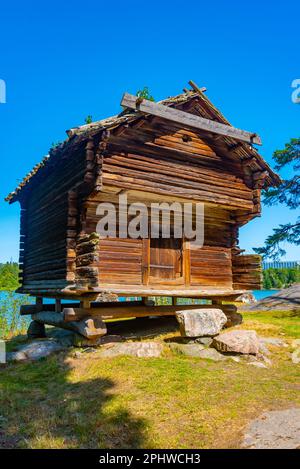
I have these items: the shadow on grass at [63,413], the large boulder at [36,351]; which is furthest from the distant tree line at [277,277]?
the shadow on grass at [63,413]

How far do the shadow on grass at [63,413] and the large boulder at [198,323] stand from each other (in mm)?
2980

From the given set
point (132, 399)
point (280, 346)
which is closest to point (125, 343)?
point (132, 399)

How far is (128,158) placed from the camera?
33.7 feet

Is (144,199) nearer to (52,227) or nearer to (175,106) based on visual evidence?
(175,106)

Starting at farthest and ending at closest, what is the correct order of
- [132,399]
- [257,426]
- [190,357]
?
[190,357], [132,399], [257,426]

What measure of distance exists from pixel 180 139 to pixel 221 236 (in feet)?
12.5

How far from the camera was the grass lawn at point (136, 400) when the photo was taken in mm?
5156

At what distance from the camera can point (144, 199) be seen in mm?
11242

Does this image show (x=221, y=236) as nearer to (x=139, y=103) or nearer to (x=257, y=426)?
(x=139, y=103)

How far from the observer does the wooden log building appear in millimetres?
9836

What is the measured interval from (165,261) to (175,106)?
4868 mm

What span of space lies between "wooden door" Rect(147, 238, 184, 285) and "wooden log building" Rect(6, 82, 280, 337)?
0.03 meters

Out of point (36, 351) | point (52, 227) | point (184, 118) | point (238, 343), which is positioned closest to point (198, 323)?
point (238, 343)

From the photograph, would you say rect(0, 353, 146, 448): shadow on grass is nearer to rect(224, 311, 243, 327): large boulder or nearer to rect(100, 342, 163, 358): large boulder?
rect(100, 342, 163, 358): large boulder
